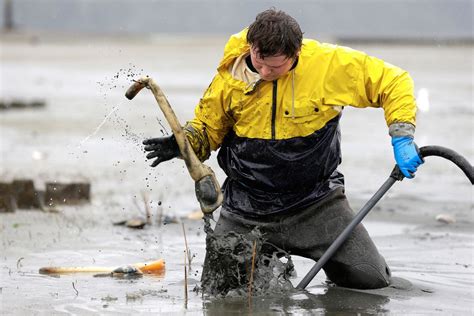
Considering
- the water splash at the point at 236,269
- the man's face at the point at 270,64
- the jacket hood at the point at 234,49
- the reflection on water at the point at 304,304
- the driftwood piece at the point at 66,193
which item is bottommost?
the reflection on water at the point at 304,304

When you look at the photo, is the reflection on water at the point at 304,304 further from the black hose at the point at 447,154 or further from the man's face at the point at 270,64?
the man's face at the point at 270,64

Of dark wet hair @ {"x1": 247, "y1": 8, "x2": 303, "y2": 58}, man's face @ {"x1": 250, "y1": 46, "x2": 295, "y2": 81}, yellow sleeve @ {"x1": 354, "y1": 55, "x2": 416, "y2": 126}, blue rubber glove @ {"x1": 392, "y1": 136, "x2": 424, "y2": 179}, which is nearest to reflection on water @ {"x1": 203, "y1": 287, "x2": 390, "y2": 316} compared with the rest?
blue rubber glove @ {"x1": 392, "y1": 136, "x2": 424, "y2": 179}

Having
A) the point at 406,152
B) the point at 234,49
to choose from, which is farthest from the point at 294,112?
the point at 406,152

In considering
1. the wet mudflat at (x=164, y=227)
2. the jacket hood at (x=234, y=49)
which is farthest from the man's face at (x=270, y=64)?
the wet mudflat at (x=164, y=227)

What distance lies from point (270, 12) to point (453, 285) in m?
1.99

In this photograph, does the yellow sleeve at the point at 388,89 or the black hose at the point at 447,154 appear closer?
the yellow sleeve at the point at 388,89

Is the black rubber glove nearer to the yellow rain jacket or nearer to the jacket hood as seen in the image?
the yellow rain jacket

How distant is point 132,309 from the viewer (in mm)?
5805

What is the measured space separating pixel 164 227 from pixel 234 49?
2499 millimetres

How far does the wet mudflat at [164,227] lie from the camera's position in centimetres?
600

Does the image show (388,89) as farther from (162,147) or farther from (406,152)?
(162,147)

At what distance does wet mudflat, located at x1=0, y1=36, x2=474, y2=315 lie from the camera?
600 cm

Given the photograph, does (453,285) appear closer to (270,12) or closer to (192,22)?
(270,12)

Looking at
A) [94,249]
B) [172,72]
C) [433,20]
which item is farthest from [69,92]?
[433,20]
